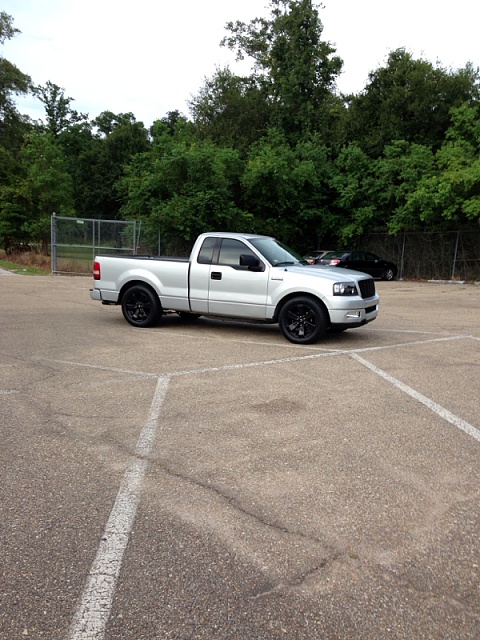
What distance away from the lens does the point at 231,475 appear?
3771mm

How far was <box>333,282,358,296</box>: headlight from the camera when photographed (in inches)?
341

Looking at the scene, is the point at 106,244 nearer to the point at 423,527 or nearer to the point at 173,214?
the point at 173,214

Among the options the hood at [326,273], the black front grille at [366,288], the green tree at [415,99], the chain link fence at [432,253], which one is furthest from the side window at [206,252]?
the green tree at [415,99]

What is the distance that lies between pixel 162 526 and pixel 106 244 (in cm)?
2144

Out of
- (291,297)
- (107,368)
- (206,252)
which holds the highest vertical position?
(206,252)

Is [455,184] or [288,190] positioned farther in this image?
[288,190]

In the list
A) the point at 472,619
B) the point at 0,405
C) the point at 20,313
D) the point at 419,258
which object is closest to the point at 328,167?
the point at 419,258

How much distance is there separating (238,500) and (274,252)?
6765mm

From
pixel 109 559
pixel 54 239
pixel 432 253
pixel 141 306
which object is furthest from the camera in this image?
pixel 432 253

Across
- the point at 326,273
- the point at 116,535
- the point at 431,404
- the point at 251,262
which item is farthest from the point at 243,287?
the point at 116,535

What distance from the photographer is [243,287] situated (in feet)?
30.5

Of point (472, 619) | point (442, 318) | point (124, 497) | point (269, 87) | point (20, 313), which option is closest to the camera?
point (472, 619)

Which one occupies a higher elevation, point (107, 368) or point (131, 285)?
point (131, 285)

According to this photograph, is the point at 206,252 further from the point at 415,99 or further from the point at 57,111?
the point at 57,111
